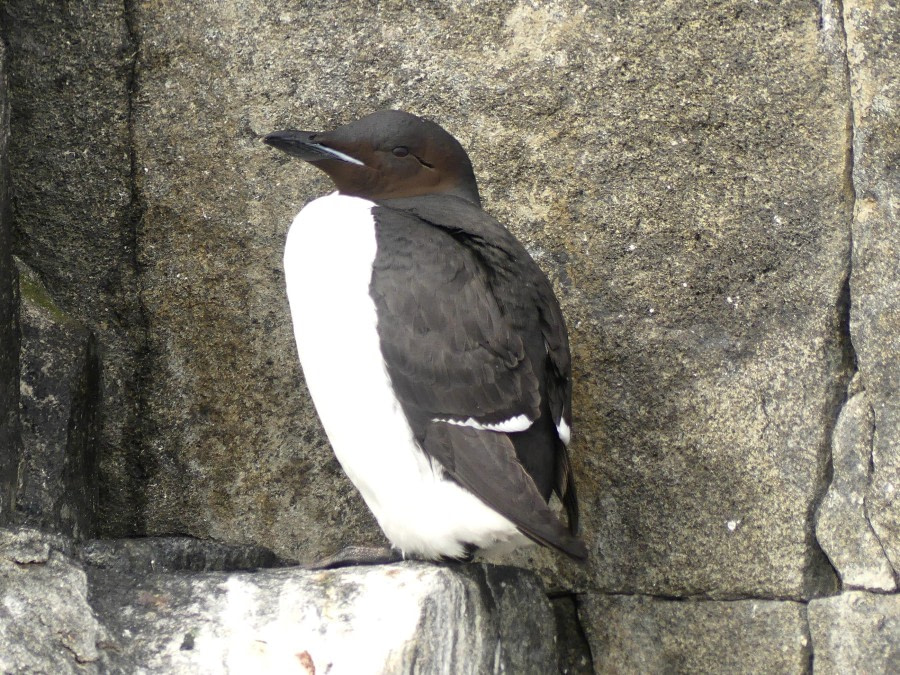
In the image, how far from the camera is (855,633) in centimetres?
286

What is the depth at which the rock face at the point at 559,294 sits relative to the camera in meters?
2.91

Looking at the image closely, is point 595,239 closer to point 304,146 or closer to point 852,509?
point 304,146

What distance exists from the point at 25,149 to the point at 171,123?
0.41 meters

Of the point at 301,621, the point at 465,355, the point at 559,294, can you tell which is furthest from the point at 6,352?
the point at 559,294

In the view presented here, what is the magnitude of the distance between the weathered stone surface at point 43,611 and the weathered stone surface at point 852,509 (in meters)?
1.72

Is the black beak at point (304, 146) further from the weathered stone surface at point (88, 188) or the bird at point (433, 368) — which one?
the weathered stone surface at point (88, 188)

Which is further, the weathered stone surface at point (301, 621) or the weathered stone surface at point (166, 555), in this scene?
the weathered stone surface at point (166, 555)

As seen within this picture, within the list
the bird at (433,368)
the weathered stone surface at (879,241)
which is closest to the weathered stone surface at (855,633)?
the weathered stone surface at (879,241)

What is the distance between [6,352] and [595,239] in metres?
1.54

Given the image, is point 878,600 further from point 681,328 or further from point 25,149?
point 25,149

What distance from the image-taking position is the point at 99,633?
2.43 metres

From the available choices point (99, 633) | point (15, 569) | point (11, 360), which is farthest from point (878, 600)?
point (11, 360)

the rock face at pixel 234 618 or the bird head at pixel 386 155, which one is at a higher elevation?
the bird head at pixel 386 155

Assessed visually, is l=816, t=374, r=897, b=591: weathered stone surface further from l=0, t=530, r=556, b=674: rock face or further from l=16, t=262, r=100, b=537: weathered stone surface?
l=16, t=262, r=100, b=537: weathered stone surface
